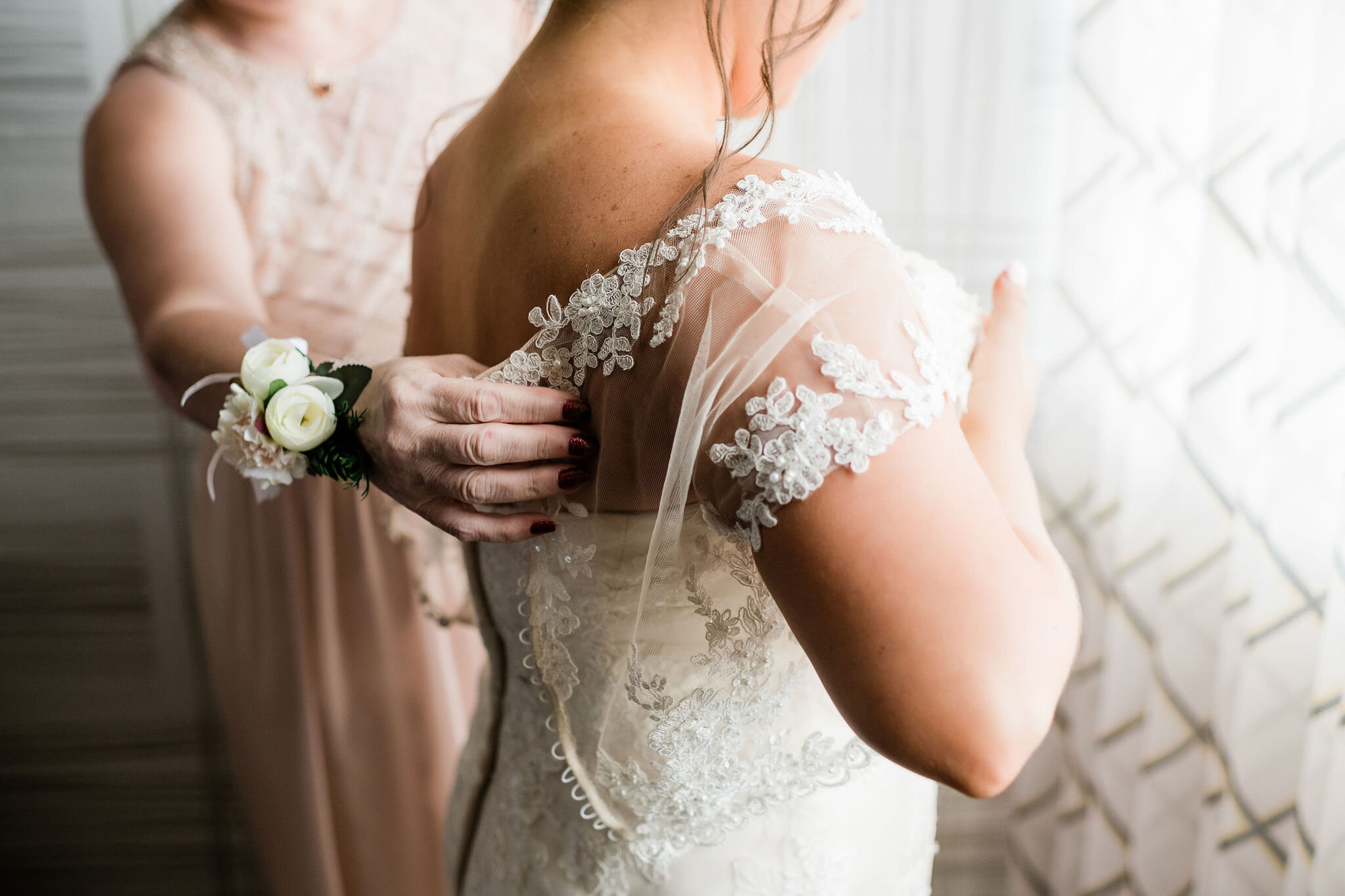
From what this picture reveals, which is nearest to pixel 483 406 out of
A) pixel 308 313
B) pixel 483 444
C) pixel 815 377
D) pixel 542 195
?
pixel 483 444

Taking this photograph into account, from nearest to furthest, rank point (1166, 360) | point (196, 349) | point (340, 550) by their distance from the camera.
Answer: point (196, 349) < point (1166, 360) < point (340, 550)

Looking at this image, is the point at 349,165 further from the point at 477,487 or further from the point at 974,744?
the point at 974,744

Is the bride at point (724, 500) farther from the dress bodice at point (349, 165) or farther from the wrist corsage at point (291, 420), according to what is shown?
the dress bodice at point (349, 165)

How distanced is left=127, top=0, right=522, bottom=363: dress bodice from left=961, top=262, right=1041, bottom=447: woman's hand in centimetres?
89

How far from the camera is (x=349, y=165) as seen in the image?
4.59ft

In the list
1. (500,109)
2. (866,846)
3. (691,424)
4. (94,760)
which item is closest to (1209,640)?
(866,846)

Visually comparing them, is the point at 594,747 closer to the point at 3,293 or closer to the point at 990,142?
the point at 990,142

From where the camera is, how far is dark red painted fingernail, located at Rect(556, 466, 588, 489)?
0.68 metres

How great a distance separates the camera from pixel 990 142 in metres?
1.49

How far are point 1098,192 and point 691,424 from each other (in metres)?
1.09

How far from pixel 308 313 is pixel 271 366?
620 mm
